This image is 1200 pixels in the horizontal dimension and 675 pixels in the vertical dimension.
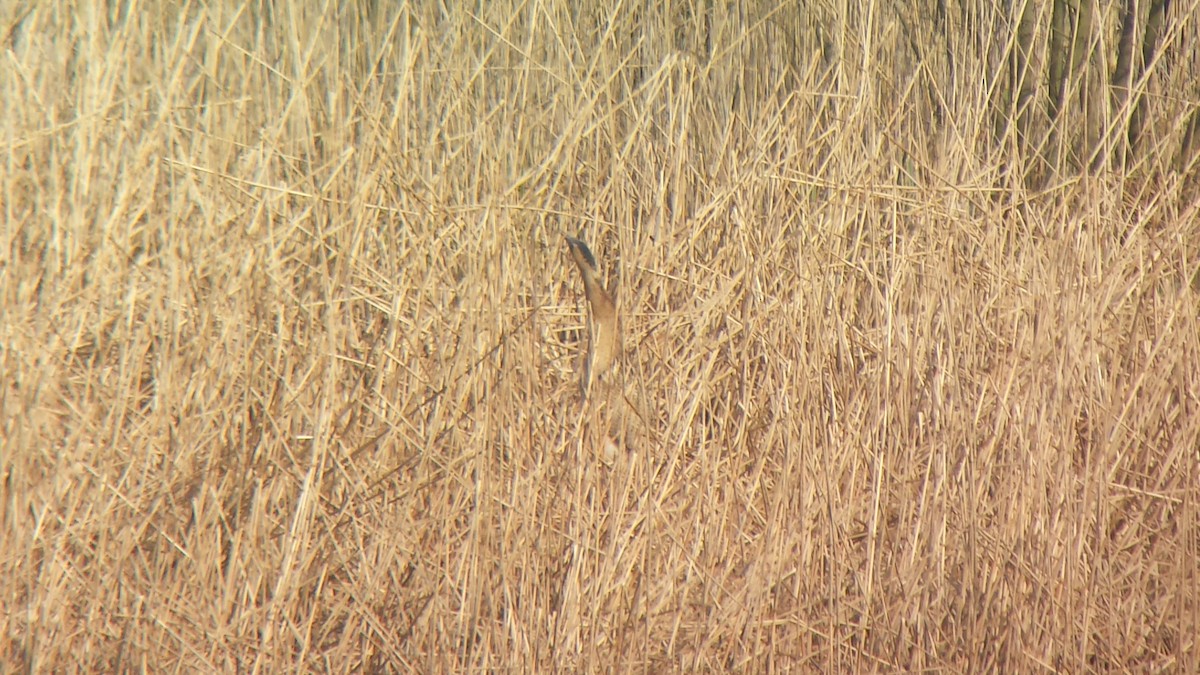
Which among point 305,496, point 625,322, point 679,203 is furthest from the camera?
point 679,203

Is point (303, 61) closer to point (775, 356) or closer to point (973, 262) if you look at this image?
point (775, 356)

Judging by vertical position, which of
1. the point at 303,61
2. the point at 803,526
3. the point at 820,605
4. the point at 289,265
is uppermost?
the point at 303,61

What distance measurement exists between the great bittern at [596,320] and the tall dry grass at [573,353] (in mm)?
41

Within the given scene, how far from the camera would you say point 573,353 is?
192 cm

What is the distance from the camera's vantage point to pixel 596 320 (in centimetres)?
179

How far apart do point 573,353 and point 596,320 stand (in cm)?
15

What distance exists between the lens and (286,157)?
1928 mm

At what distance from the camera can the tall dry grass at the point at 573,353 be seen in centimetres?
167

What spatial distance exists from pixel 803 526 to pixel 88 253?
137 cm

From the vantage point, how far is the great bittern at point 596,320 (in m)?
1.75

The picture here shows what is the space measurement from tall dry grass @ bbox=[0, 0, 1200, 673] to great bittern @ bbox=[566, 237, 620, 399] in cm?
4

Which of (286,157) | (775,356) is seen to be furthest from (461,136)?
(775,356)

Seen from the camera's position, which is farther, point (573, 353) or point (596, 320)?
point (573, 353)

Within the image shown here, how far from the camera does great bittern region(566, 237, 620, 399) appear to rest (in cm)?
175
